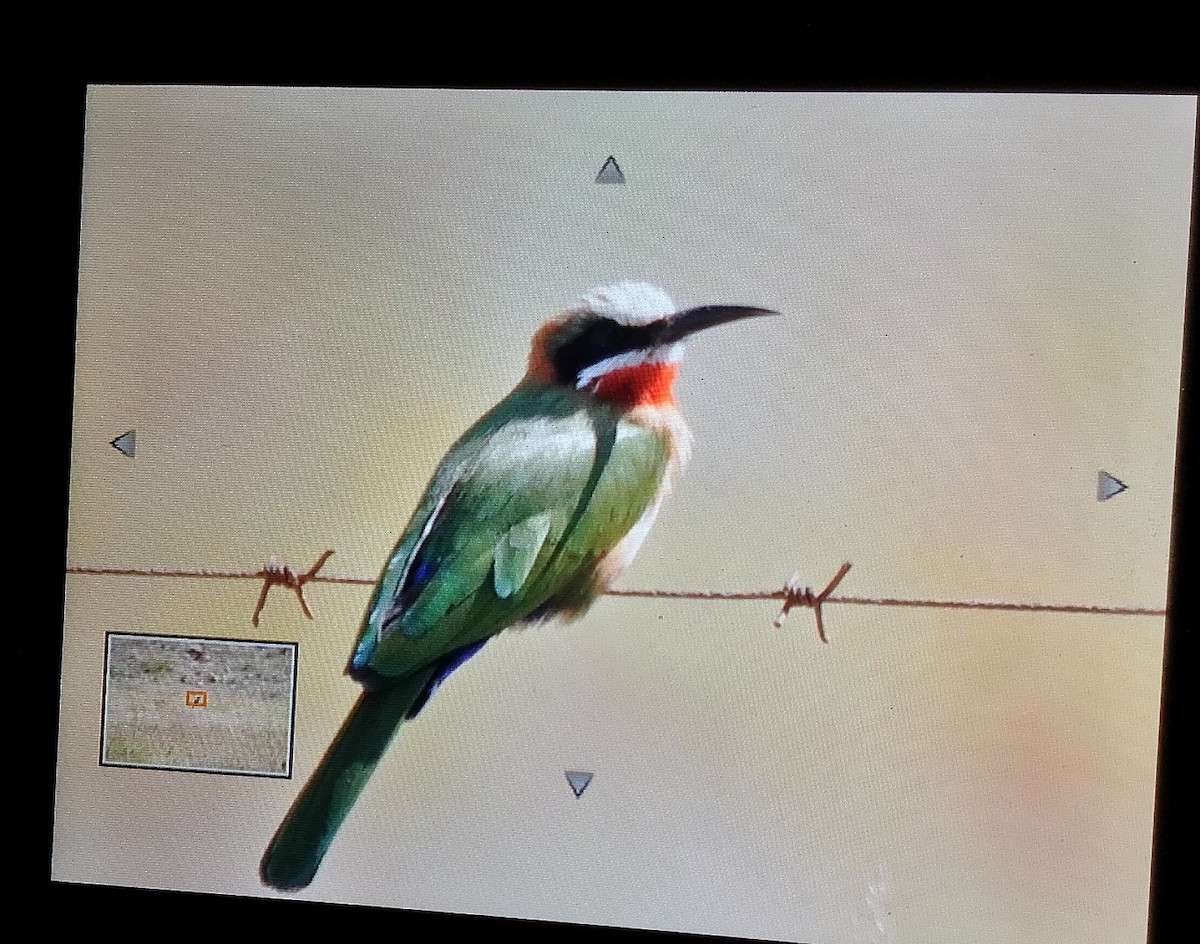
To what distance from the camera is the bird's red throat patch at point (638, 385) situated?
135cm

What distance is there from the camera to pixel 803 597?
132 centimetres

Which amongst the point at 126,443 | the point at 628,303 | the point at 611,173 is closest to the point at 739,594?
the point at 628,303

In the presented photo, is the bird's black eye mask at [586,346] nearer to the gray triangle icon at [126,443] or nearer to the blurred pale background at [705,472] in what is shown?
the blurred pale background at [705,472]

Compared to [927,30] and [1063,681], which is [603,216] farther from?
[1063,681]

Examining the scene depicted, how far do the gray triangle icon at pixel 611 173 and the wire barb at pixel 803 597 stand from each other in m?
0.53

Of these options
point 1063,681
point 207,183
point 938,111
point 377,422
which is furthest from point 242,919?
point 938,111

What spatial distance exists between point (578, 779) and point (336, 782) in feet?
1.01

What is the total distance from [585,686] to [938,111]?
814mm

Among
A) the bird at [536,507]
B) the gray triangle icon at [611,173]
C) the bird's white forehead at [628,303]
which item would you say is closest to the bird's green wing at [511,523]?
the bird at [536,507]

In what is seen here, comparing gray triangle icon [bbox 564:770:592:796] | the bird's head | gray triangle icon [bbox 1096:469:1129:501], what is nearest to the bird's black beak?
the bird's head

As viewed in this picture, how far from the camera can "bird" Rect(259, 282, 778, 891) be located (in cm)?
134

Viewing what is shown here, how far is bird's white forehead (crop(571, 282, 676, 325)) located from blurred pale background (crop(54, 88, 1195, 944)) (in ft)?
0.06

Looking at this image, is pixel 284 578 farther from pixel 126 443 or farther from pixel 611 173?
pixel 611 173

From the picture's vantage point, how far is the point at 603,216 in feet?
4.45
